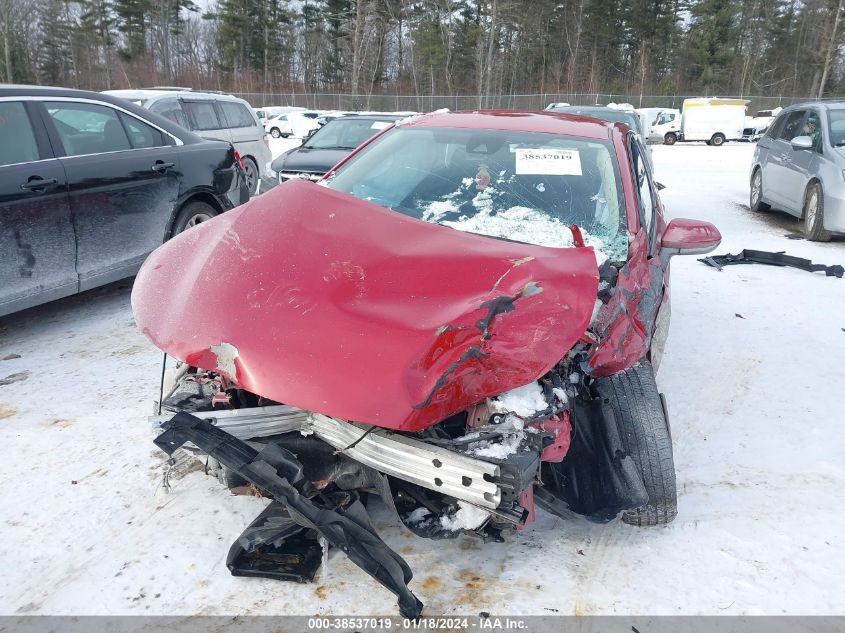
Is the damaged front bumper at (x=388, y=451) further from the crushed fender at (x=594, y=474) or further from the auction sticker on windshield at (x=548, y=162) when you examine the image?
the auction sticker on windshield at (x=548, y=162)

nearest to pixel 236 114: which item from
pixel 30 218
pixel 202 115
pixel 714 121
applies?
pixel 202 115

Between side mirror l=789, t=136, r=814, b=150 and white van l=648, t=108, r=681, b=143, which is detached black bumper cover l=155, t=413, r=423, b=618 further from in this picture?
white van l=648, t=108, r=681, b=143

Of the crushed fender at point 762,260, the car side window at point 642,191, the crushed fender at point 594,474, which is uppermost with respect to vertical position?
the car side window at point 642,191

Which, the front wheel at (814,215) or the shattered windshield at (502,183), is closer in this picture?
the shattered windshield at (502,183)

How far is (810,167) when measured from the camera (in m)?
8.27

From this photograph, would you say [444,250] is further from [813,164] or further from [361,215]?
[813,164]

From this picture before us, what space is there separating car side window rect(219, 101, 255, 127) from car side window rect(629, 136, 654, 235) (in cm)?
770

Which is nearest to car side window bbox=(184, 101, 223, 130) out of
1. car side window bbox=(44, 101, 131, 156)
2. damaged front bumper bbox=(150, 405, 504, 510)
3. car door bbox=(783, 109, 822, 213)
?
car side window bbox=(44, 101, 131, 156)

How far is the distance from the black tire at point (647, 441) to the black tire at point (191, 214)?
3858 mm

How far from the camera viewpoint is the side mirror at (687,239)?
10.9 feet

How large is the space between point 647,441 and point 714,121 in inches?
1211

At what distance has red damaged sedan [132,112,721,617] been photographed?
6.38 ft

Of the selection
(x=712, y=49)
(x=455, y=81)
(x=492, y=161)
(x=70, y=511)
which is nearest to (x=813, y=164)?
(x=492, y=161)

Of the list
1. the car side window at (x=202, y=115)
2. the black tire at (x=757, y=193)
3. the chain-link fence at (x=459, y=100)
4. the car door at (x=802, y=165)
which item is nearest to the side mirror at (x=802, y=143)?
the car door at (x=802, y=165)
